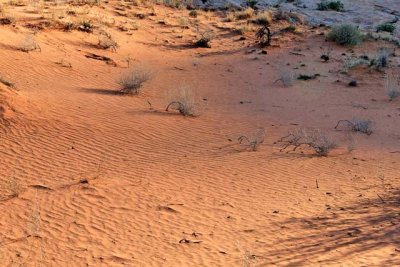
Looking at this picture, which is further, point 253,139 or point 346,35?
point 346,35

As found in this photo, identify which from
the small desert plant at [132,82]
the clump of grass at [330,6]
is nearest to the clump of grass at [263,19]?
the clump of grass at [330,6]

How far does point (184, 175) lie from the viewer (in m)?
8.85

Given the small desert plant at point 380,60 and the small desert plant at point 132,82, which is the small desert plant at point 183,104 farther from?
the small desert plant at point 380,60

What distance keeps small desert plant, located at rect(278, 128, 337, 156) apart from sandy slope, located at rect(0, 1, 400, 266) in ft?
0.85

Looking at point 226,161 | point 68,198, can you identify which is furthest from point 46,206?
point 226,161

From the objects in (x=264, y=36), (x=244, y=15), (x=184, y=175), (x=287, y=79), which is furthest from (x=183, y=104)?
(x=244, y=15)

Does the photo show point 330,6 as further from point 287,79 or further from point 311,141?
point 311,141

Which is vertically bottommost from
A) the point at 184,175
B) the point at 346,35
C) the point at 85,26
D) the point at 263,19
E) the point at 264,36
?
the point at 184,175

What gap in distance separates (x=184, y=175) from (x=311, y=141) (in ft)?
11.2

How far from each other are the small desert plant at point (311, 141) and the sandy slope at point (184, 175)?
26 centimetres

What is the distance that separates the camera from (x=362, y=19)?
1081 inches

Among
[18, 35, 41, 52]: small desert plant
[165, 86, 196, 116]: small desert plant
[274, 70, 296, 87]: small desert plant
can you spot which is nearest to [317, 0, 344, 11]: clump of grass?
[274, 70, 296, 87]: small desert plant

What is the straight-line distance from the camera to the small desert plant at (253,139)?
34.7 feet

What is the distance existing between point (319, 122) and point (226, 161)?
4313mm
